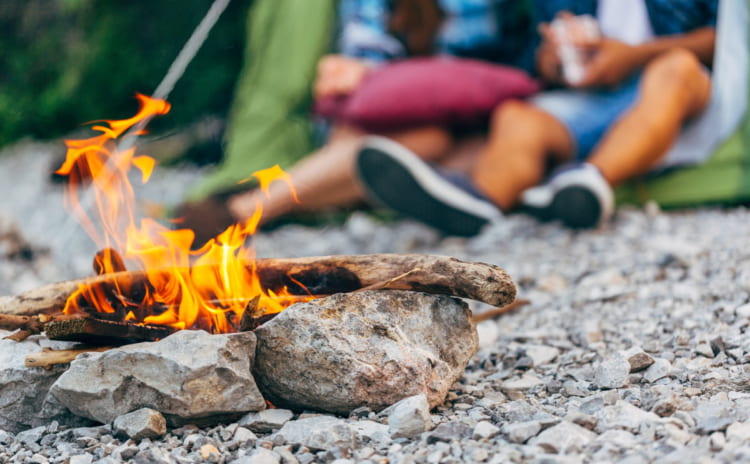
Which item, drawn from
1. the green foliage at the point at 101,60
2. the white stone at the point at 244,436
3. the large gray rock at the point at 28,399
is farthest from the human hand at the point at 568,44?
the green foliage at the point at 101,60

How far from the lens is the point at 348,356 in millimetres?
1371

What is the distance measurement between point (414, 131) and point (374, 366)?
2.44m

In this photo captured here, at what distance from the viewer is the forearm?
329 centimetres

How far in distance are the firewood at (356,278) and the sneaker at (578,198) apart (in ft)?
4.95

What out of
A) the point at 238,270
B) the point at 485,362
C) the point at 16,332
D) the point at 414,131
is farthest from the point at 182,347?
the point at 414,131

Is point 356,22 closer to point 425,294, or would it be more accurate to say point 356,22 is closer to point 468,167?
point 468,167

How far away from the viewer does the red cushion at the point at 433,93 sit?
3516mm

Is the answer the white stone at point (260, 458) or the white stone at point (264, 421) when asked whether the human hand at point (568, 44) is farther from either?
the white stone at point (260, 458)

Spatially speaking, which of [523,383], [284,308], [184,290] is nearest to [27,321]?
[184,290]

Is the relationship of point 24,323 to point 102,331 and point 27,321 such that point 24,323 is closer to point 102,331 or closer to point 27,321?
point 27,321

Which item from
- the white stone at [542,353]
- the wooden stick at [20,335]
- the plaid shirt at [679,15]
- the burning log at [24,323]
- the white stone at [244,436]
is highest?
the plaid shirt at [679,15]

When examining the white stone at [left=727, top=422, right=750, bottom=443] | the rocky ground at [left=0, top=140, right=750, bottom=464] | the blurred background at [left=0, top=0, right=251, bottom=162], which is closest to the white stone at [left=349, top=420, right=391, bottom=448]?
the rocky ground at [left=0, top=140, right=750, bottom=464]

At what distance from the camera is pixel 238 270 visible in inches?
61.5

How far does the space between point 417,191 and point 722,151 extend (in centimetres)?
163
